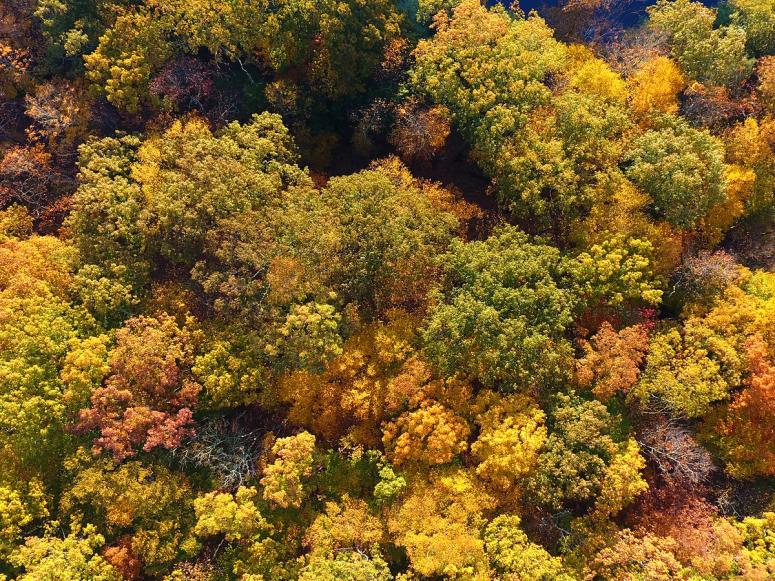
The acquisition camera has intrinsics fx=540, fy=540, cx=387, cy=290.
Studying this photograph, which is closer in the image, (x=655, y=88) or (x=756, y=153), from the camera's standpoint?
(x=756, y=153)

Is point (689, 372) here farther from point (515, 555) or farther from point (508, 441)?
point (515, 555)

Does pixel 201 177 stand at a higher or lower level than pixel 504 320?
lower

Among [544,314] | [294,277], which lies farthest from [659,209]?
[294,277]

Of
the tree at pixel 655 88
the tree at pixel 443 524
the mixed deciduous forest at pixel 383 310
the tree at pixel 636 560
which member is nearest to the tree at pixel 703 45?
Result: the mixed deciduous forest at pixel 383 310

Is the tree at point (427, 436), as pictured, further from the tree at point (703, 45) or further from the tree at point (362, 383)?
the tree at point (703, 45)

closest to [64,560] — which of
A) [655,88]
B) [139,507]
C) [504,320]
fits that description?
[139,507]

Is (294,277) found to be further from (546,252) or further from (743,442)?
(743,442)
